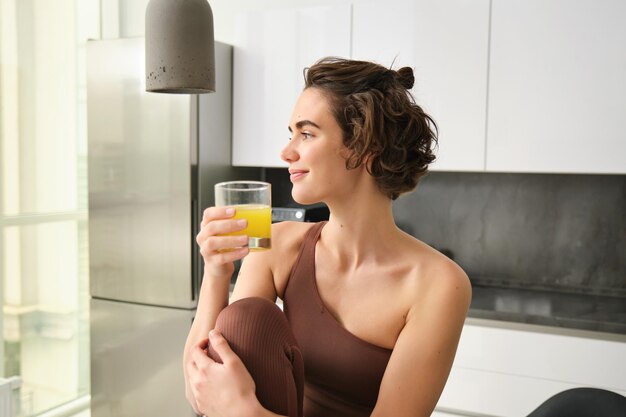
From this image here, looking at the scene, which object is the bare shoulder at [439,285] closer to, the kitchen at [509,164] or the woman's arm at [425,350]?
the woman's arm at [425,350]

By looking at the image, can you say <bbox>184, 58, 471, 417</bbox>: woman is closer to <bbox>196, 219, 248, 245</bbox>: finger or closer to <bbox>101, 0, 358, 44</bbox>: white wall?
<bbox>196, 219, 248, 245</bbox>: finger

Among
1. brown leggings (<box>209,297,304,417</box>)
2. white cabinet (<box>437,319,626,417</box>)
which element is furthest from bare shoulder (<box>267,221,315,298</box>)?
white cabinet (<box>437,319,626,417</box>)

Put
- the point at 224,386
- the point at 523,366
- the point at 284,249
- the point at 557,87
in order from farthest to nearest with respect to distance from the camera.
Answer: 1. the point at 557,87
2. the point at 523,366
3. the point at 284,249
4. the point at 224,386

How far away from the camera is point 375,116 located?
1312 millimetres

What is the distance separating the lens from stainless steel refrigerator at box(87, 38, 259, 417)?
295 centimetres

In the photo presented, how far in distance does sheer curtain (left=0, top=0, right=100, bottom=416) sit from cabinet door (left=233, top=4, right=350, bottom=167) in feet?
3.28

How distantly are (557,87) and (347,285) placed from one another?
1660mm

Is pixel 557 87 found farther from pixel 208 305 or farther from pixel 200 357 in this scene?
pixel 200 357

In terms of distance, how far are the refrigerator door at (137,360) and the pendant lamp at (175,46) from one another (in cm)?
227

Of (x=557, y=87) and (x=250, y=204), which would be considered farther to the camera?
(x=557, y=87)

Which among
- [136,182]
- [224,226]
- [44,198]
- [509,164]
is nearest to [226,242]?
[224,226]

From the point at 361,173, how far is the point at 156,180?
1.81 meters

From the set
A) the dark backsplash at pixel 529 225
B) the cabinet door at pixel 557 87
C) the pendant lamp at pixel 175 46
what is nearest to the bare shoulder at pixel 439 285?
the pendant lamp at pixel 175 46

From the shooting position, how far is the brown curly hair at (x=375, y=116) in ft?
4.32
